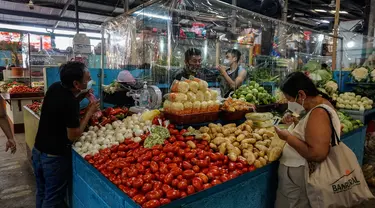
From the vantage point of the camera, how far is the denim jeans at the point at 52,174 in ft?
7.97

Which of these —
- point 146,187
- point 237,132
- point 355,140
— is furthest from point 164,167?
point 355,140

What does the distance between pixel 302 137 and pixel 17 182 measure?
439 centimetres

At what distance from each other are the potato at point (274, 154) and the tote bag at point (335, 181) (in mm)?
339

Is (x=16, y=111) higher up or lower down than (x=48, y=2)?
lower down

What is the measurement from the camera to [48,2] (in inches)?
440

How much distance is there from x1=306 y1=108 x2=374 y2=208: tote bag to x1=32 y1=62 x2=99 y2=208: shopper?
2119mm

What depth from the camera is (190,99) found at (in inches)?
109

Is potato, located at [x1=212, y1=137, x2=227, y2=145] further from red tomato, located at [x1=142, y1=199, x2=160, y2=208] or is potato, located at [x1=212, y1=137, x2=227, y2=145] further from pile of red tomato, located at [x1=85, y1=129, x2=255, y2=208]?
red tomato, located at [x1=142, y1=199, x2=160, y2=208]

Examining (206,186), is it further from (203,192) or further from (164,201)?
(164,201)

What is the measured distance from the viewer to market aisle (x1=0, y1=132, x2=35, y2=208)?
3.50 m

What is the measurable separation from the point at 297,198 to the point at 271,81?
3.79m

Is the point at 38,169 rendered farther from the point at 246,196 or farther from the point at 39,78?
the point at 39,78

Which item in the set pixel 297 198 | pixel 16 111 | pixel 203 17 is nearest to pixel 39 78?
pixel 16 111

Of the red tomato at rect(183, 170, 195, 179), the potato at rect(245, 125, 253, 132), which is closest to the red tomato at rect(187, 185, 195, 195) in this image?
the red tomato at rect(183, 170, 195, 179)
